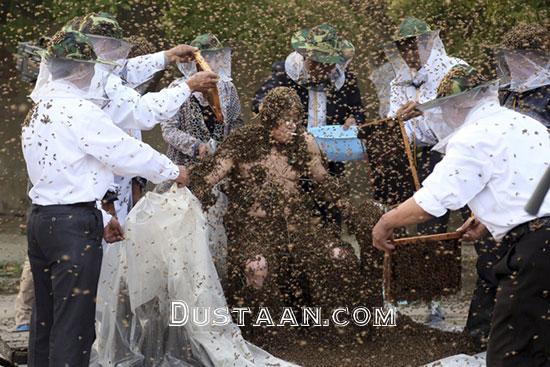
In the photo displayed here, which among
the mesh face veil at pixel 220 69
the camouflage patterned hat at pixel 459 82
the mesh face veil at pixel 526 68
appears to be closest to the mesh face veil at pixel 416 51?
the mesh face veil at pixel 526 68

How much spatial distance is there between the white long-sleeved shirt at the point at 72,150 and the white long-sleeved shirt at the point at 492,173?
1641mm

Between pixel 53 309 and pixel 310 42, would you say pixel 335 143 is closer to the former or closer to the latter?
pixel 310 42

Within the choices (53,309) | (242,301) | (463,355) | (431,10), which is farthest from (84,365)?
(431,10)

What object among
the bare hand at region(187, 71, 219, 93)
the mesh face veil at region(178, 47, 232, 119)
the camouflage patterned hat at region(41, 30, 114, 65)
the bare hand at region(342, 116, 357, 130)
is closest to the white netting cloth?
the bare hand at region(187, 71, 219, 93)

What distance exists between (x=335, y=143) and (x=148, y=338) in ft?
6.35

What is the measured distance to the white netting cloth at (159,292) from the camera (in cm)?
685

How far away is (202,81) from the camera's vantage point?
6867 mm

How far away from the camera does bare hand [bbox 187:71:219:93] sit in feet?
22.5

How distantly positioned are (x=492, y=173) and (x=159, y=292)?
97.0 inches

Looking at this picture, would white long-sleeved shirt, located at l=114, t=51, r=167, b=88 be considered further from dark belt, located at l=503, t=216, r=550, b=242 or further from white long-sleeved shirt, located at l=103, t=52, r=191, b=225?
dark belt, located at l=503, t=216, r=550, b=242

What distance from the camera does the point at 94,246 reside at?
6109 mm

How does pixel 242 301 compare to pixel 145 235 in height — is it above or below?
below

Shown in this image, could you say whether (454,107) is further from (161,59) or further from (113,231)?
(161,59)

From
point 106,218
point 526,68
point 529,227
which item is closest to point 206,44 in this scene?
point 106,218
